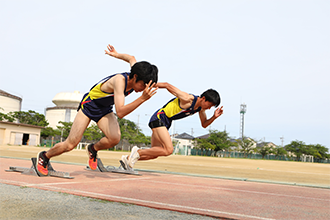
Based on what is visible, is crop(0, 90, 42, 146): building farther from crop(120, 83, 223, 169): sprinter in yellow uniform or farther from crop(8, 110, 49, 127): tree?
crop(120, 83, 223, 169): sprinter in yellow uniform

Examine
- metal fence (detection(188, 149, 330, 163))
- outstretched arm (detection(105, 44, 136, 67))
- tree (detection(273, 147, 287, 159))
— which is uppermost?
outstretched arm (detection(105, 44, 136, 67))

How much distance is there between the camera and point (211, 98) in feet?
18.2

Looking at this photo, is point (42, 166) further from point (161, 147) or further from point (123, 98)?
Result: point (161, 147)

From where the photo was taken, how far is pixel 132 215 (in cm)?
278

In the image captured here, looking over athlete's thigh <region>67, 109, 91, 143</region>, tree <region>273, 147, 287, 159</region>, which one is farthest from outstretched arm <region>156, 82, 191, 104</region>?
tree <region>273, 147, 287, 159</region>

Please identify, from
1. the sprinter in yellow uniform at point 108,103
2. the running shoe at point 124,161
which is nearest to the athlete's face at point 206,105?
the sprinter in yellow uniform at point 108,103

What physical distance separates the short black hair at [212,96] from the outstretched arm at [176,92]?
33 cm

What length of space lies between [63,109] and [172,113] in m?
81.9

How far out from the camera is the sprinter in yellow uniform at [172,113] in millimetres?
5605

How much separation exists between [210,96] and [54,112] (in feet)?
278

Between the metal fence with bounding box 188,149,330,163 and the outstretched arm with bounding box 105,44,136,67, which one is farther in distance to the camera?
the metal fence with bounding box 188,149,330,163

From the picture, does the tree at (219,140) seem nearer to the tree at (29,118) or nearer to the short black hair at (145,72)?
the tree at (29,118)

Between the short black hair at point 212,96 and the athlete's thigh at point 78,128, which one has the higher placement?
the short black hair at point 212,96

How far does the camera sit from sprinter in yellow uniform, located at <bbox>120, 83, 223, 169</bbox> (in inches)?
221
